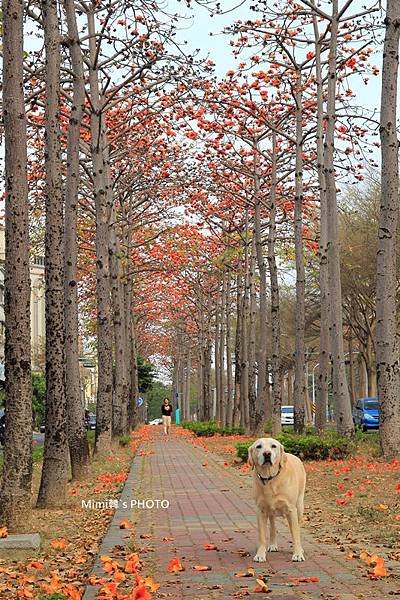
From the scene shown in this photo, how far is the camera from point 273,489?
805 cm

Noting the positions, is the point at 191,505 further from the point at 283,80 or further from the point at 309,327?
the point at 309,327

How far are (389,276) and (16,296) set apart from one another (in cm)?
919

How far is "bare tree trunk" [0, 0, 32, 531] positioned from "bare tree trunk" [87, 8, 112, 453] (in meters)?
11.0

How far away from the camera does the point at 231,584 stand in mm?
6996

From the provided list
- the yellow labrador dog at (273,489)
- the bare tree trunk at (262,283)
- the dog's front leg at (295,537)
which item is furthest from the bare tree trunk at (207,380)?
the dog's front leg at (295,537)

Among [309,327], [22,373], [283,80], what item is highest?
[283,80]

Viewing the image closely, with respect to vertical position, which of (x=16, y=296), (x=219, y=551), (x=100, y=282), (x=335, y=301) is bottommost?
(x=219, y=551)

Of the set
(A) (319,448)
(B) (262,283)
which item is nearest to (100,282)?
(A) (319,448)

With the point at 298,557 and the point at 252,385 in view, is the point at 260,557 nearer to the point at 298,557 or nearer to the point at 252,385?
the point at 298,557

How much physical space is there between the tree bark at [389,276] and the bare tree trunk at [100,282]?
19.8 feet

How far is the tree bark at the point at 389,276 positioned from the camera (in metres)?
17.4

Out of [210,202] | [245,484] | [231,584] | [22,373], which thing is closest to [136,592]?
[231,584]

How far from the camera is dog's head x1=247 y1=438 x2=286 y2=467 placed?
796 cm

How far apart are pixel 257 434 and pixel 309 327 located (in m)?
17.7
